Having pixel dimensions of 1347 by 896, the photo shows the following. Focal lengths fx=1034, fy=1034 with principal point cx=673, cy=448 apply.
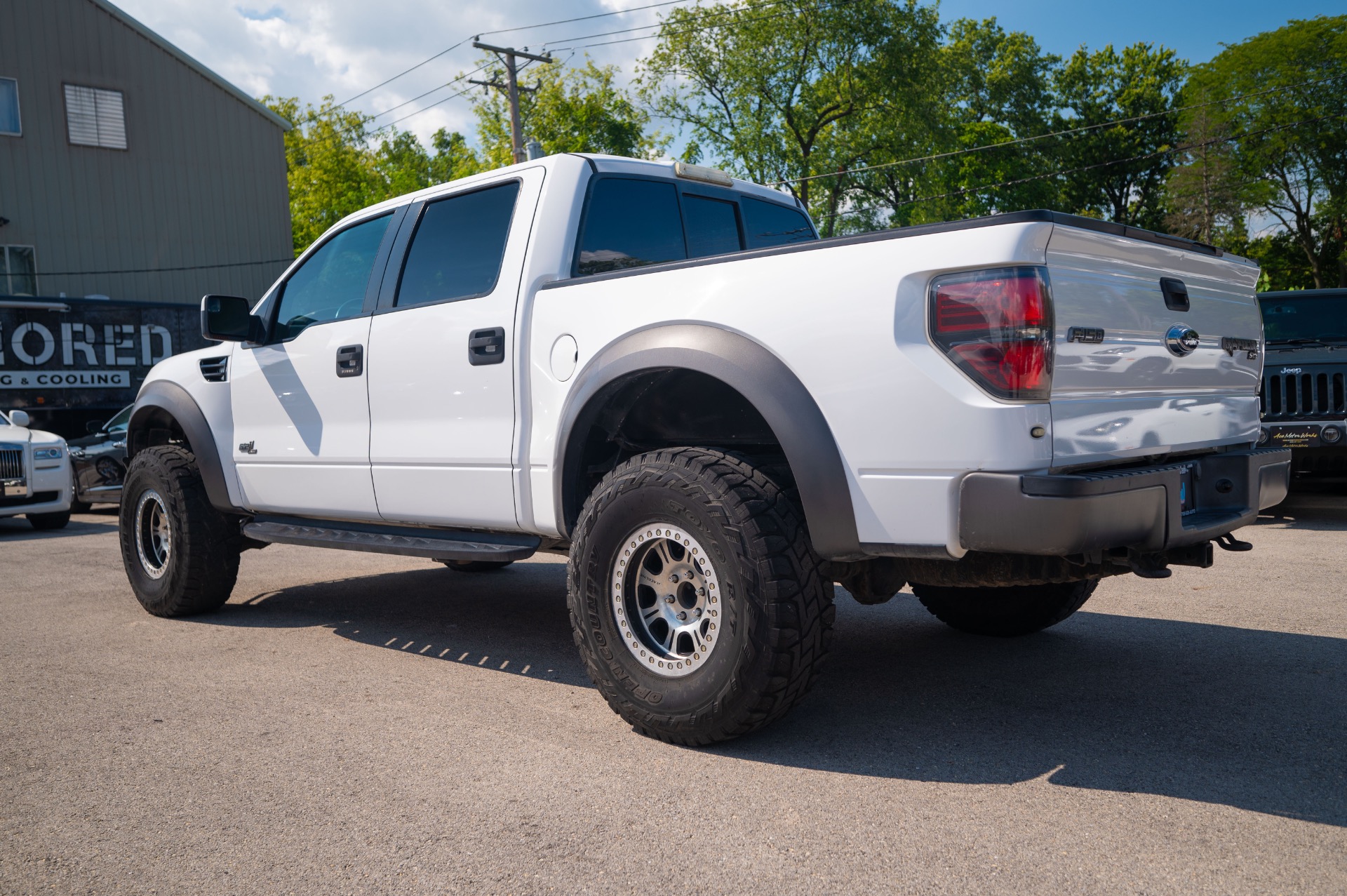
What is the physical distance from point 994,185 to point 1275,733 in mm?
40431

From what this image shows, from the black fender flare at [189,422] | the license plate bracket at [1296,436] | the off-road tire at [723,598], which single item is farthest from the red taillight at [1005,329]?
the license plate bracket at [1296,436]

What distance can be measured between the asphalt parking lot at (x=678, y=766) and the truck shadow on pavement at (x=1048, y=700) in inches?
0.6

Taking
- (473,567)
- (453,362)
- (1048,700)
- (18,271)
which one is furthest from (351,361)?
(18,271)

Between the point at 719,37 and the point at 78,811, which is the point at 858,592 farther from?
the point at 719,37

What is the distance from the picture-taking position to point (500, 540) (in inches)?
165

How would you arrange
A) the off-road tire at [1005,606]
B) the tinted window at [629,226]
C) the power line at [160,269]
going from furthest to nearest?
the power line at [160,269] < the off-road tire at [1005,606] < the tinted window at [629,226]

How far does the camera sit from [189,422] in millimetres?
5738

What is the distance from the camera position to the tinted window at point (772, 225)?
5.11 meters

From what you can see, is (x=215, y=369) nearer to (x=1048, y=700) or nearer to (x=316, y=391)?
(x=316, y=391)

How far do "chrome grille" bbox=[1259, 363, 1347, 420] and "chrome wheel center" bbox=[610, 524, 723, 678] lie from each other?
6.93 meters

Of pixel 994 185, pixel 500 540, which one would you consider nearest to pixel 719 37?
pixel 994 185

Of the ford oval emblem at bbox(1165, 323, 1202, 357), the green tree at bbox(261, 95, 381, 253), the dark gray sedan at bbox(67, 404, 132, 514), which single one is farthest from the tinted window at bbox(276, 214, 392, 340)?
the green tree at bbox(261, 95, 381, 253)

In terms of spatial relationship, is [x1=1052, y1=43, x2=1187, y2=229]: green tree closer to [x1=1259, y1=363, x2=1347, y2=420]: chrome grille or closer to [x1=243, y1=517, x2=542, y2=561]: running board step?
[x1=1259, y1=363, x2=1347, y2=420]: chrome grille

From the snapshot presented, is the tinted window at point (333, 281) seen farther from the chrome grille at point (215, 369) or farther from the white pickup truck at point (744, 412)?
the chrome grille at point (215, 369)
